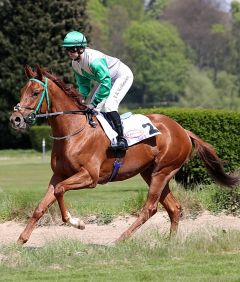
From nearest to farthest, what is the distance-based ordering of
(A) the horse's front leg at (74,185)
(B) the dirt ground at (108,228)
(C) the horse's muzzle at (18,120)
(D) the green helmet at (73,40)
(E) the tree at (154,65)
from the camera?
(C) the horse's muzzle at (18,120)
(A) the horse's front leg at (74,185)
(D) the green helmet at (73,40)
(B) the dirt ground at (108,228)
(E) the tree at (154,65)

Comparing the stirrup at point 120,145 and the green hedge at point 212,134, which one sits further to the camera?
the green hedge at point 212,134

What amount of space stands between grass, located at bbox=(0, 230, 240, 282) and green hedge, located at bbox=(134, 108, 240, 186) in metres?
5.51

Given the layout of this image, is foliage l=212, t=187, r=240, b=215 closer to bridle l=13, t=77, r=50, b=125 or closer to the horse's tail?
the horse's tail

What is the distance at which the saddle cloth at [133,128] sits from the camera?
31.7 ft

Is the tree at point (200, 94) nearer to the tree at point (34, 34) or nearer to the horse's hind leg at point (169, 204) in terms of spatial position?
the tree at point (34, 34)

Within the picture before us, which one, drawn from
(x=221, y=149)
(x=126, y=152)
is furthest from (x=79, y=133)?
(x=221, y=149)

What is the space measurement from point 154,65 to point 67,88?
81.5 m

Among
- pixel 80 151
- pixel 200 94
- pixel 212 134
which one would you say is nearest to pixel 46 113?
pixel 80 151

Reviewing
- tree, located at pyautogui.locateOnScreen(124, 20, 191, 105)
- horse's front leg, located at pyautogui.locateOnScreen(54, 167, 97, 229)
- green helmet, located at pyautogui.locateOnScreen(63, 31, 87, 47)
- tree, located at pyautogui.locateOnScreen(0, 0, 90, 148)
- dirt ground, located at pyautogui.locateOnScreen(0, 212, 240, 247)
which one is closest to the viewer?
A: horse's front leg, located at pyautogui.locateOnScreen(54, 167, 97, 229)

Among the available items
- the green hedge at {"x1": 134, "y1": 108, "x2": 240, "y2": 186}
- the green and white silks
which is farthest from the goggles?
the green hedge at {"x1": 134, "y1": 108, "x2": 240, "y2": 186}

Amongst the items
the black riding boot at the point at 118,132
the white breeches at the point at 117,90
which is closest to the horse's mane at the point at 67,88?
the white breeches at the point at 117,90

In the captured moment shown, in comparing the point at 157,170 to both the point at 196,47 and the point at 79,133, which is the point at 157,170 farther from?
the point at 196,47

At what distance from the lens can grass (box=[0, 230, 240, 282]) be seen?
7465 millimetres

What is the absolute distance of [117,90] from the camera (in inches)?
399
